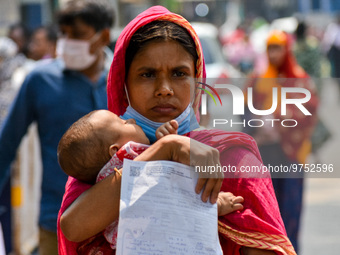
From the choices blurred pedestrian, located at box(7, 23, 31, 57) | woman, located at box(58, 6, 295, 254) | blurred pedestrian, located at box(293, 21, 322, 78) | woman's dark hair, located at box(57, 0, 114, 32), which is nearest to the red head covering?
woman, located at box(58, 6, 295, 254)

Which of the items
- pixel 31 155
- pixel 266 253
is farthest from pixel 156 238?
pixel 31 155

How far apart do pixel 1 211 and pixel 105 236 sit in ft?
14.0

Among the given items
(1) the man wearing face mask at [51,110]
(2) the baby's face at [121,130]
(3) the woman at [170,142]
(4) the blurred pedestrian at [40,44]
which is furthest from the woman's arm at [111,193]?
(4) the blurred pedestrian at [40,44]

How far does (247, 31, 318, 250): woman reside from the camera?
2350 mm

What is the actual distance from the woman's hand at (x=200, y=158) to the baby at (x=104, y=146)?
88 mm

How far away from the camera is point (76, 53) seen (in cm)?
425

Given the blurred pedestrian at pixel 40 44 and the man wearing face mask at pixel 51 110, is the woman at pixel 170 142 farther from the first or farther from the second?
the blurred pedestrian at pixel 40 44

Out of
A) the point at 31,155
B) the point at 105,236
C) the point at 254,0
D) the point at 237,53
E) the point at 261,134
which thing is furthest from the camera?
the point at 254,0

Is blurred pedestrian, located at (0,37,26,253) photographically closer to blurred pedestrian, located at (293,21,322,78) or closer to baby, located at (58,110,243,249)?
baby, located at (58,110,243,249)

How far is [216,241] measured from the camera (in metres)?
1.98

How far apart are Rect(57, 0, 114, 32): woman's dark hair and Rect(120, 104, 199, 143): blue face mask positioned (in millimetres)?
2079

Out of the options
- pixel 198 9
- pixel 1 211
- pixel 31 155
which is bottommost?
pixel 1 211

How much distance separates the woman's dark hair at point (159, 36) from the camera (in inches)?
90.8

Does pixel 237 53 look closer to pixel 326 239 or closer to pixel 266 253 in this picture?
pixel 326 239
